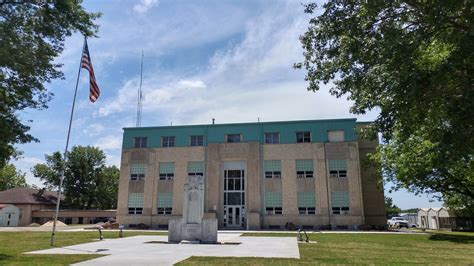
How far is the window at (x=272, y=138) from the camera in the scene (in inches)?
1780

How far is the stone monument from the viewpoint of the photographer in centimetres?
2175

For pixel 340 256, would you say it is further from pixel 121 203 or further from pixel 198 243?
pixel 121 203

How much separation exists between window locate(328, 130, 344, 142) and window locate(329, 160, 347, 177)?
8.73 ft

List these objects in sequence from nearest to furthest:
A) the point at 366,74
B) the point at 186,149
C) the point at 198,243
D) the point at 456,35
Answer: the point at 456,35 → the point at 366,74 → the point at 198,243 → the point at 186,149

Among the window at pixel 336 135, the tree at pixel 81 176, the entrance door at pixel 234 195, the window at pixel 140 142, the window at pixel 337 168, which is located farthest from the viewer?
the tree at pixel 81 176

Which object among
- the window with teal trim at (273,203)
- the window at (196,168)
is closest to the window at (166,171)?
the window at (196,168)

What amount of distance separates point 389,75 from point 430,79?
3.76ft

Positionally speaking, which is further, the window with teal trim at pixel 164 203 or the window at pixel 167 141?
the window at pixel 167 141

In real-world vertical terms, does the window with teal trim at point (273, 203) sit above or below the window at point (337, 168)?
below

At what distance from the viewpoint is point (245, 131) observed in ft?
151

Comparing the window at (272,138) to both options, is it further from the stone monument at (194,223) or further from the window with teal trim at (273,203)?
the stone monument at (194,223)

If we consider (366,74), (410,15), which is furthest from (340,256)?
(410,15)

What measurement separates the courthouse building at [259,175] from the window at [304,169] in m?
0.12

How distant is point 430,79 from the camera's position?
945 cm
